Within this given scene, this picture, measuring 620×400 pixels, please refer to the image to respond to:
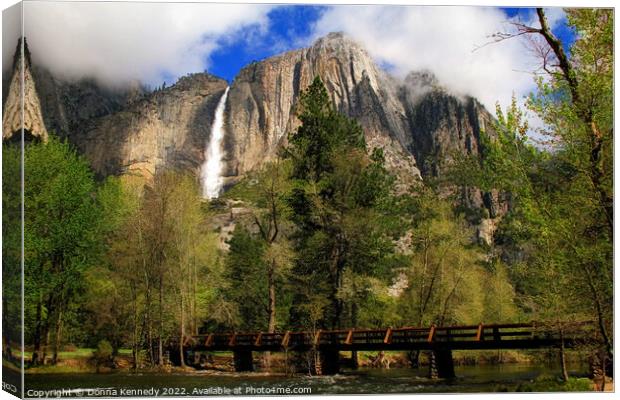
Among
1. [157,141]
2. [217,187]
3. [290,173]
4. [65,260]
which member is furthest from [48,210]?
[290,173]

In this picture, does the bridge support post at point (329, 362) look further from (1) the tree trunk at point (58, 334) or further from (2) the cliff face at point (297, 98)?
(1) the tree trunk at point (58, 334)

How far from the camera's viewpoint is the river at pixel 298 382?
13.9 meters

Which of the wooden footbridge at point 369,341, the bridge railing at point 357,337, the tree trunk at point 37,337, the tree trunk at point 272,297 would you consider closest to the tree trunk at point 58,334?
the tree trunk at point 37,337

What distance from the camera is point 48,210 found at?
15.2m

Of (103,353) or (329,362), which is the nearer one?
(103,353)

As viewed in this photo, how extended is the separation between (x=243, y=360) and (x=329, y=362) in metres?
1.89

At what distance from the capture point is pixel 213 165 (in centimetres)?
1731

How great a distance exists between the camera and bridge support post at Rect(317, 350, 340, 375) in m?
16.6

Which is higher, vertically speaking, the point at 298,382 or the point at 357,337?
the point at 357,337

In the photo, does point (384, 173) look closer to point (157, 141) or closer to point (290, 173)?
point (290, 173)

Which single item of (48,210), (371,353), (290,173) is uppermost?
(290,173)

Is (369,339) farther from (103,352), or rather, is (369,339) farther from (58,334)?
(58,334)

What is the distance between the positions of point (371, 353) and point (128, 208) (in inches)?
250

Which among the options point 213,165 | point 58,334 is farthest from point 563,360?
point 58,334
